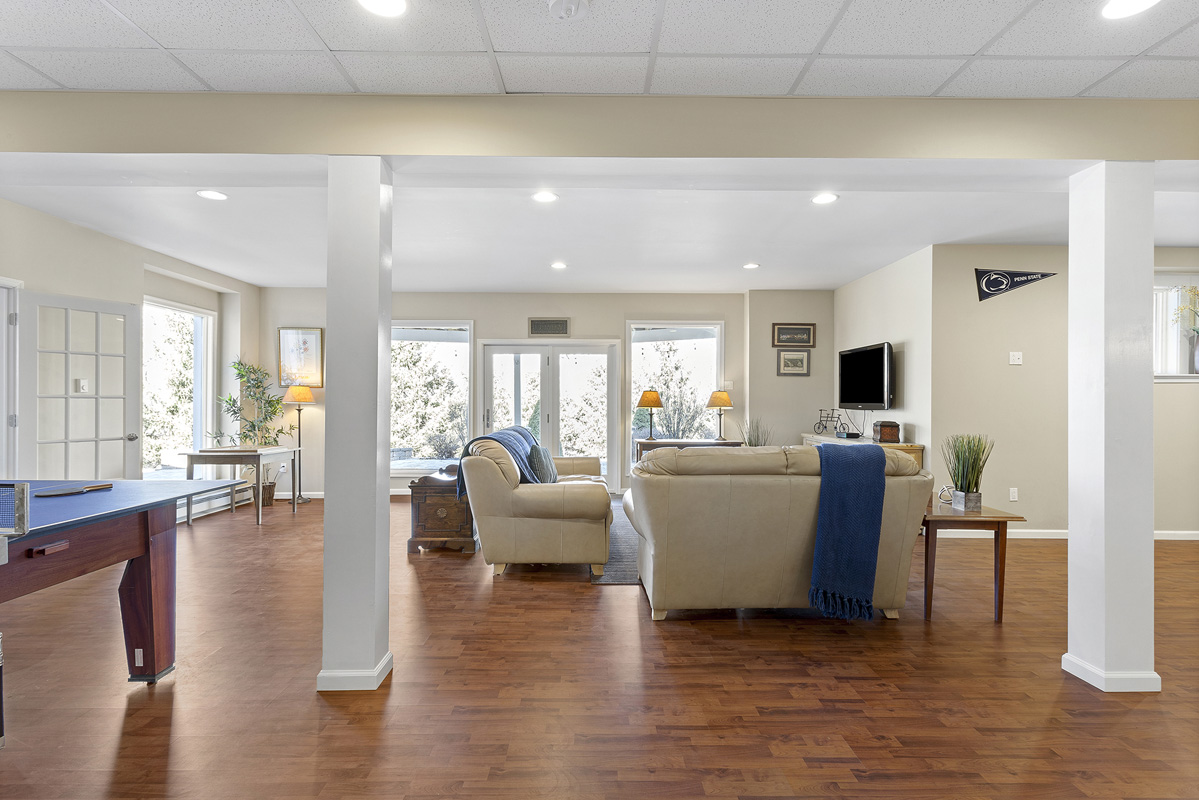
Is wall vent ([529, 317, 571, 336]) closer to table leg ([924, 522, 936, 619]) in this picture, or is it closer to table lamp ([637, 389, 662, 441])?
table lamp ([637, 389, 662, 441])

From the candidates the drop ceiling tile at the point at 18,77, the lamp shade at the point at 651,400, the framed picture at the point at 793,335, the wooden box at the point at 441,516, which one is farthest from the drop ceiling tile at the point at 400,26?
the framed picture at the point at 793,335

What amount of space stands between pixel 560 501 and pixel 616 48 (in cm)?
268

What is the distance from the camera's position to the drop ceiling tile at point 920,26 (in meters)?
2.09

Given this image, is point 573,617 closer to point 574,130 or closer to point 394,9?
point 574,130

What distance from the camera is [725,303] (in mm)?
7773

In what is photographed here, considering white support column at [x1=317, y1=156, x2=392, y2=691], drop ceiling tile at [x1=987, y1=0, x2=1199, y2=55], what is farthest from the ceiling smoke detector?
drop ceiling tile at [x1=987, y1=0, x2=1199, y2=55]

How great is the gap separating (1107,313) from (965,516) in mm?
1318

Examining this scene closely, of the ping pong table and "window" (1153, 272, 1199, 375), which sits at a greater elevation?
"window" (1153, 272, 1199, 375)

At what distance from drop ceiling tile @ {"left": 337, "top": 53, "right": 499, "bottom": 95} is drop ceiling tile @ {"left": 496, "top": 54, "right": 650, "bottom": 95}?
0.33 ft

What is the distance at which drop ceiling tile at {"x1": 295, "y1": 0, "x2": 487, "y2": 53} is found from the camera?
6.86 feet

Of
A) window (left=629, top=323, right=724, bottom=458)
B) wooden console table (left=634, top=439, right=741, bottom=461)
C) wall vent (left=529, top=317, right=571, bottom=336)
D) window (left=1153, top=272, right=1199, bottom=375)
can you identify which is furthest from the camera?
window (left=629, top=323, right=724, bottom=458)

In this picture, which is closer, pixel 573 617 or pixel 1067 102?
pixel 1067 102

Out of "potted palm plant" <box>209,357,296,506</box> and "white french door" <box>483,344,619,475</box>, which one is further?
"white french door" <box>483,344,619,475</box>

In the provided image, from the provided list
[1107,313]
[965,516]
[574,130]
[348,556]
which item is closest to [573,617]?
[348,556]
